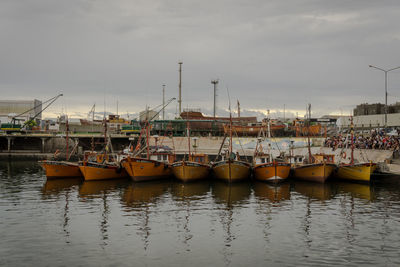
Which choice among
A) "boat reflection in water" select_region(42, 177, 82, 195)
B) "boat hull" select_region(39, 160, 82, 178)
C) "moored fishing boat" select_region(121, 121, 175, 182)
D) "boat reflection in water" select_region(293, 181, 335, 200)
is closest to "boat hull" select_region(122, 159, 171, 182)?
"moored fishing boat" select_region(121, 121, 175, 182)

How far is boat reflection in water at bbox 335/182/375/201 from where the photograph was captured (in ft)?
97.0

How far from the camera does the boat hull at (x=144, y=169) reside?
3694 centimetres

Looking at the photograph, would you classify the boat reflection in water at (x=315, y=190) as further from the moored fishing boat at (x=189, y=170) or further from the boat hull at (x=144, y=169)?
the boat hull at (x=144, y=169)

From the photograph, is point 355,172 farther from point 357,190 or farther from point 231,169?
point 231,169

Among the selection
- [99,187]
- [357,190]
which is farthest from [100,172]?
[357,190]

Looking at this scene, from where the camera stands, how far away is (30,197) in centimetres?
2919

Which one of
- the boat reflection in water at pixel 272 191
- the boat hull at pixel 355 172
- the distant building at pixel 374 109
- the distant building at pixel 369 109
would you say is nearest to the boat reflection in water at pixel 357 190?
the boat hull at pixel 355 172

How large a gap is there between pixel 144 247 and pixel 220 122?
64.8m

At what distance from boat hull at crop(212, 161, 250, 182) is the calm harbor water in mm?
3169

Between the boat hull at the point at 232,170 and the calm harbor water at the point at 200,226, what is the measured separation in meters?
3.17

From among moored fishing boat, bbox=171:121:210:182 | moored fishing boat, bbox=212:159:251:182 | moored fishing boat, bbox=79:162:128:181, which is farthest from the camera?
moored fishing boat, bbox=79:162:128:181

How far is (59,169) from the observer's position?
4084 centimetres

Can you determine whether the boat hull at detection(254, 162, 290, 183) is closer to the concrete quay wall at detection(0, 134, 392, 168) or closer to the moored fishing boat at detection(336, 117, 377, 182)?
the moored fishing boat at detection(336, 117, 377, 182)

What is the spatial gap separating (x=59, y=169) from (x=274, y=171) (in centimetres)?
2435
